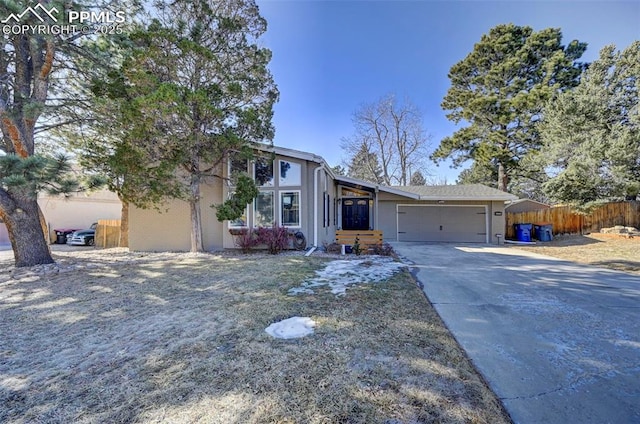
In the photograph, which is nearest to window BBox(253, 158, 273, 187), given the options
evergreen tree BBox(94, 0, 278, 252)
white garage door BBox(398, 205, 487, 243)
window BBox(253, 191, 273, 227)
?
window BBox(253, 191, 273, 227)

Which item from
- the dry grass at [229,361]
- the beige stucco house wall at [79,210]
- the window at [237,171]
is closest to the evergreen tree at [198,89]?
the window at [237,171]

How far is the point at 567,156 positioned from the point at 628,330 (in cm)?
1364

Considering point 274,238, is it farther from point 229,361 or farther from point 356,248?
point 229,361

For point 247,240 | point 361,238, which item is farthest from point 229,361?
point 361,238

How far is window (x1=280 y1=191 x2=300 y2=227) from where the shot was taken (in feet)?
31.4

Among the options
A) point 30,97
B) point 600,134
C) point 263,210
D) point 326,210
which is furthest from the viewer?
point 600,134

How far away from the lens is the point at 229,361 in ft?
8.27

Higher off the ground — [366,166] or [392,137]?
[392,137]

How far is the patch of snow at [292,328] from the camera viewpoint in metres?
3.10

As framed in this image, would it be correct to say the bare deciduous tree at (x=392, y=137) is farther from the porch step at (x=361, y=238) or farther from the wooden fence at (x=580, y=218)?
the porch step at (x=361, y=238)

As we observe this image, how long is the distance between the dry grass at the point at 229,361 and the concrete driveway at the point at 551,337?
0.87ft

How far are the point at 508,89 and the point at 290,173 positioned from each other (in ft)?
59.1

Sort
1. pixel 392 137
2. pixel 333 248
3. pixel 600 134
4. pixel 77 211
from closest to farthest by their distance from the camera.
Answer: pixel 333 248 → pixel 600 134 → pixel 77 211 → pixel 392 137

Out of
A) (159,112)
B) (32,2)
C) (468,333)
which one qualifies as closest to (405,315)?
(468,333)
